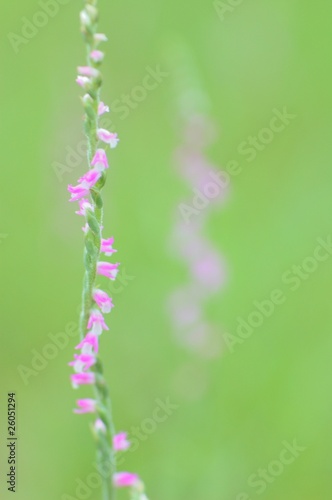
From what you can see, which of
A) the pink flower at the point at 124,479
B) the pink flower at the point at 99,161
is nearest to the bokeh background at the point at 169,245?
the pink flower at the point at 124,479

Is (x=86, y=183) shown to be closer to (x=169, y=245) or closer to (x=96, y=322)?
(x=96, y=322)

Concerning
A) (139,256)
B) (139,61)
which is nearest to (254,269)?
(139,256)

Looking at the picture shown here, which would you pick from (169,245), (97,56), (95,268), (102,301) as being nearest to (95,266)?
(95,268)

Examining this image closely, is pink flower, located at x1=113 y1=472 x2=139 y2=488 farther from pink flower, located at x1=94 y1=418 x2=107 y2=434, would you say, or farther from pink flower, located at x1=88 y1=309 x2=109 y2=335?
pink flower, located at x1=88 y1=309 x2=109 y2=335

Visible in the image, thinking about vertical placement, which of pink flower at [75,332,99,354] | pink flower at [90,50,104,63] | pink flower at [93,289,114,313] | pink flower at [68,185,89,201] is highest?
pink flower at [90,50,104,63]

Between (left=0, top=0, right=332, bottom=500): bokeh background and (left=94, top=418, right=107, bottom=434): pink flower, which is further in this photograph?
(left=0, top=0, right=332, bottom=500): bokeh background

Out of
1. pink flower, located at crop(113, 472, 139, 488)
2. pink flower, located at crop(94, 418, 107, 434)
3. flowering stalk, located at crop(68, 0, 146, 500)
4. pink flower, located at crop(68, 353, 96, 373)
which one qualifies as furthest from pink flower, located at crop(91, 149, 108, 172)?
pink flower, located at crop(113, 472, 139, 488)

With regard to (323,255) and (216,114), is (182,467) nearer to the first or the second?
(323,255)
